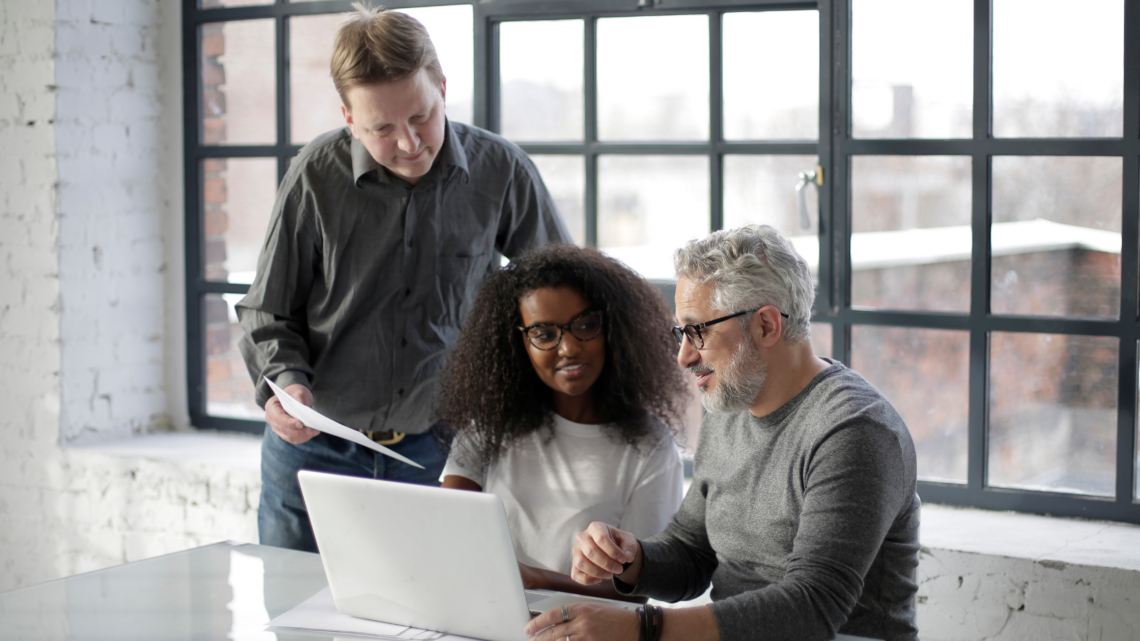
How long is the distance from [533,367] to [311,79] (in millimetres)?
1602

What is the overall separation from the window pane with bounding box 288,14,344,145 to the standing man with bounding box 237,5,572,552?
1053 millimetres

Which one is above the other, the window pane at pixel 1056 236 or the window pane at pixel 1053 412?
the window pane at pixel 1056 236

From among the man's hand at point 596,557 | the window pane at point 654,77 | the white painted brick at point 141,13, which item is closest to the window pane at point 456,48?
the window pane at point 654,77

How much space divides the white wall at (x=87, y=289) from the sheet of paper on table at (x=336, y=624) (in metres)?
1.42

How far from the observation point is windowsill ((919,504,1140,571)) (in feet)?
6.76

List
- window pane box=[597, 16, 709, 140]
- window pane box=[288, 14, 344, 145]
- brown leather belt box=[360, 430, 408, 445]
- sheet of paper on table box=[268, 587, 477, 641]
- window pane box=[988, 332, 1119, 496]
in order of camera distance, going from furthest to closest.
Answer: window pane box=[288, 14, 344, 145] < window pane box=[597, 16, 709, 140] < window pane box=[988, 332, 1119, 496] < brown leather belt box=[360, 430, 408, 445] < sheet of paper on table box=[268, 587, 477, 641]

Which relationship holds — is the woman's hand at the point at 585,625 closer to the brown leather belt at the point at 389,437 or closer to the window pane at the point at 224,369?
the brown leather belt at the point at 389,437

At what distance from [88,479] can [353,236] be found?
5.27ft

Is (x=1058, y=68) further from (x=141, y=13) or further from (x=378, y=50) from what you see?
(x=141, y=13)

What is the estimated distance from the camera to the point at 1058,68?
7.41 feet

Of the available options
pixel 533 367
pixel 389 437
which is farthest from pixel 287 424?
pixel 533 367

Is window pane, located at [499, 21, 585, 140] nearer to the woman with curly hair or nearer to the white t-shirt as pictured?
the woman with curly hair

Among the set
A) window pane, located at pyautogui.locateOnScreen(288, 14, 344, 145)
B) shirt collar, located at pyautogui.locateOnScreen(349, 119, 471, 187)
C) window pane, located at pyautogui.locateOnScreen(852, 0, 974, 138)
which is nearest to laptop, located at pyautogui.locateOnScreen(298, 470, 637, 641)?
shirt collar, located at pyautogui.locateOnScreen(349, 119, 471, 187)

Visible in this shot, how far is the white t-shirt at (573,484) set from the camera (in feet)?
6.12
